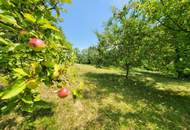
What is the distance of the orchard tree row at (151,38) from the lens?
10.5 metres

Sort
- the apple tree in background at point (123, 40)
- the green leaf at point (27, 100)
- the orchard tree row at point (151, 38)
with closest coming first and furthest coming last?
the green leaf at point (27, 100)
the orchard tree row at point (151, 38)
the apple tree in background at point (123, 40)

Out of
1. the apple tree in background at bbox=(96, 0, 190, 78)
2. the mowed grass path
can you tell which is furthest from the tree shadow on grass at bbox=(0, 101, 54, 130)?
the apple tree in background at bbox=(96, 0, 190, 78)

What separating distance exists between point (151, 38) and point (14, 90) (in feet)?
39.8

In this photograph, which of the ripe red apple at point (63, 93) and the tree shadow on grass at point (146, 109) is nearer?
the ripe red apple at point (63, 93)

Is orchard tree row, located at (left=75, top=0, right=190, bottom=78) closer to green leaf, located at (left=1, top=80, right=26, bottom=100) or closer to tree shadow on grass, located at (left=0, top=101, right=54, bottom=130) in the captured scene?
tree shadow on grass, located at (left=0, top=101, right=54, bottom=130)

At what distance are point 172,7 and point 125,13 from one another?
572cm

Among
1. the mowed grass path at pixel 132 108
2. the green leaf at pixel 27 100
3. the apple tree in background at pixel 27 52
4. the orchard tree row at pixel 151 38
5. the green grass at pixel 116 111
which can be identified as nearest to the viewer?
the apple tree in background at pixel 27 52

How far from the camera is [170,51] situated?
12.5 metres

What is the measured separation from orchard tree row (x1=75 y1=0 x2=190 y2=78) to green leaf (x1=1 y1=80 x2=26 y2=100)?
9250 millimetres

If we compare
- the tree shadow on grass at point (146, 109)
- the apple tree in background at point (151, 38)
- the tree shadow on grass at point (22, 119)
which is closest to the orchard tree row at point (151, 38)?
the apple tree in background at point (151, 38)

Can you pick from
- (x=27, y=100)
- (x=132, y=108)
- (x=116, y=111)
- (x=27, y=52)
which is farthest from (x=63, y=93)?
(x=132, y=108)

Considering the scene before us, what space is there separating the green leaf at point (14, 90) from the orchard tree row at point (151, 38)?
9250 mm

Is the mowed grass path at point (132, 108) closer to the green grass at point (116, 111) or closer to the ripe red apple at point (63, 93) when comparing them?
the green grass at point (116, 111)

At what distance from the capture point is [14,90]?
1335 millimetres
